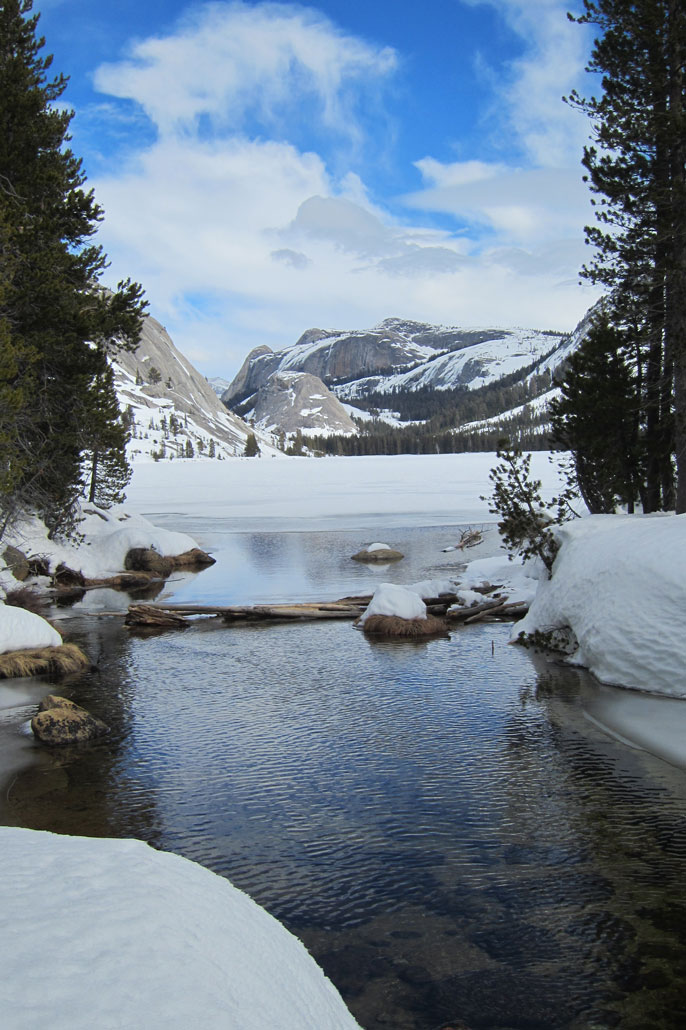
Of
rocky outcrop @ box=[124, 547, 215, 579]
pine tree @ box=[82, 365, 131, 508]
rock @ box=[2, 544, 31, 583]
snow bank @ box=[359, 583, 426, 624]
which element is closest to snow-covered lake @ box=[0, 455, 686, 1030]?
snow bank @ box=[359, 583, 426, 624]

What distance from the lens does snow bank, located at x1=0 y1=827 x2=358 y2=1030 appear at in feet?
8.75

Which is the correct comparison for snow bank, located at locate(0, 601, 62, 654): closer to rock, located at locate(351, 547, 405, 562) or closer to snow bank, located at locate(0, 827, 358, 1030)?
snow bank, located at locate(0, 827, 358, 1030)

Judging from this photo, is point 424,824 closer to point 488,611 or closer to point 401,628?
point 401,628

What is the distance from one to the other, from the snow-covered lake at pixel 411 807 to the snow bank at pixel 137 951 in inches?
80.0

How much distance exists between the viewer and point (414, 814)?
850cm

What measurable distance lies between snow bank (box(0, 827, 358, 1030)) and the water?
6.52 ft

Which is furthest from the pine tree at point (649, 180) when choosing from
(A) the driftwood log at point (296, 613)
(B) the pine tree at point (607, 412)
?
(A) the driftwood log at point (296, 613)

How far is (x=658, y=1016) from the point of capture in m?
5.18

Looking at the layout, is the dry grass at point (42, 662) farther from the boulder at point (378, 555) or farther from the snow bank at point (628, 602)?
the boulder at point (378, 555)

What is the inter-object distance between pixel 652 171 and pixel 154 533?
23.5 meters

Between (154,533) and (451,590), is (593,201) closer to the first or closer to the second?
(451,590)

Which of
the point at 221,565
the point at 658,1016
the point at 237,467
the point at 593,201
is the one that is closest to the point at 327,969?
the point at 658,1016

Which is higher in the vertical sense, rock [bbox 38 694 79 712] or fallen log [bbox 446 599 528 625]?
fallen log [bbox 446 599 528 625]

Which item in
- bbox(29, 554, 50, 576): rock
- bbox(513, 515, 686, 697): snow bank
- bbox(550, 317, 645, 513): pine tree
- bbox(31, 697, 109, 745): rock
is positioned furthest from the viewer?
bbox(29, 554, 50, 576): rock
